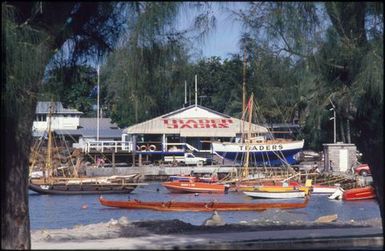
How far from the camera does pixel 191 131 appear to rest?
80.6 m

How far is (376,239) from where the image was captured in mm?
19219

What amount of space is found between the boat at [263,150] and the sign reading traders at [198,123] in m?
1.73

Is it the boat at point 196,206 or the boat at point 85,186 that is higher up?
the boat at point 85,186

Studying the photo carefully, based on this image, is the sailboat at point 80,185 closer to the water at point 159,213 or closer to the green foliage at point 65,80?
the water at point 159,213

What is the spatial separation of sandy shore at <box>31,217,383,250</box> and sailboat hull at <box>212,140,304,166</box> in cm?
4402

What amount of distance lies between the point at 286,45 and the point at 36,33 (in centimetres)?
478

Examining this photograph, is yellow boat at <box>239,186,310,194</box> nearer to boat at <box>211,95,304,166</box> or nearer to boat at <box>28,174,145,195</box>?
boat at <box>28,174,145,195</box>

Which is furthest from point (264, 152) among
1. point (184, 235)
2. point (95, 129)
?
point (184, 235)

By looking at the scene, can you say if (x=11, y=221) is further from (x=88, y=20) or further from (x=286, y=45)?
(x=286, y=45)

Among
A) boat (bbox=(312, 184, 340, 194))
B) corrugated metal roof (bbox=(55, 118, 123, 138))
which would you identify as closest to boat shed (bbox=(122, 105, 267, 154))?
corrugated metal roof (bbox=(55, 118, 123, 138))

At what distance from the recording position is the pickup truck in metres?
81.9

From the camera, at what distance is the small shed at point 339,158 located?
70188 mm

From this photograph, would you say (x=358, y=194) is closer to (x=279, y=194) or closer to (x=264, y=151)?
(x=279, y=194)

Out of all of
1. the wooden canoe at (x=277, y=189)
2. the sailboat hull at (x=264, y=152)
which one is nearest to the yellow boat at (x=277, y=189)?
the wooden canoe at (x=277, y=189)
